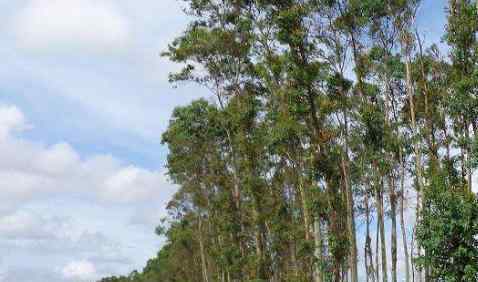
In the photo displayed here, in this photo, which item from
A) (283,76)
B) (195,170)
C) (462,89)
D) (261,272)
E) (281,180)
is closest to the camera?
(462,89)

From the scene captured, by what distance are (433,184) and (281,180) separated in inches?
672

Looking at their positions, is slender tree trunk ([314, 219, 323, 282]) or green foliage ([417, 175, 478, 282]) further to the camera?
slender tree trunk ([314, 219, 323, 282])

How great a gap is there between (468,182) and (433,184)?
4137 mm

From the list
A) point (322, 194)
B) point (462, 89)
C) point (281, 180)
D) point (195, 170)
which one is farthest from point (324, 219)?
point (195, 170)

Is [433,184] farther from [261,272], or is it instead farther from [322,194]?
[261,272]

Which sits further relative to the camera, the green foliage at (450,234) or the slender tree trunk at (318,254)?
the slender tree trunk at (318,254)

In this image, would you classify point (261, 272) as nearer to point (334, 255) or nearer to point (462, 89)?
point (334, 255)

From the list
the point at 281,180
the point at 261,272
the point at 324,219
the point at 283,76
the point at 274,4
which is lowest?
the point at 261,272

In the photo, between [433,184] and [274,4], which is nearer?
[433,184]

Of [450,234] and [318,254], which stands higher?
[450,234]

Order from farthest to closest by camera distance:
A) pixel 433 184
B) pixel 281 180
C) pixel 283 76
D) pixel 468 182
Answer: pixel 281 180 < pixel 283 76 < pixel 468 182 < pixel 433 184

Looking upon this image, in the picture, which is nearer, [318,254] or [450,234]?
[450,234]

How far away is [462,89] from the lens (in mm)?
22547

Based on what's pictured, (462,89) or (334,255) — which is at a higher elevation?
(462,89)
